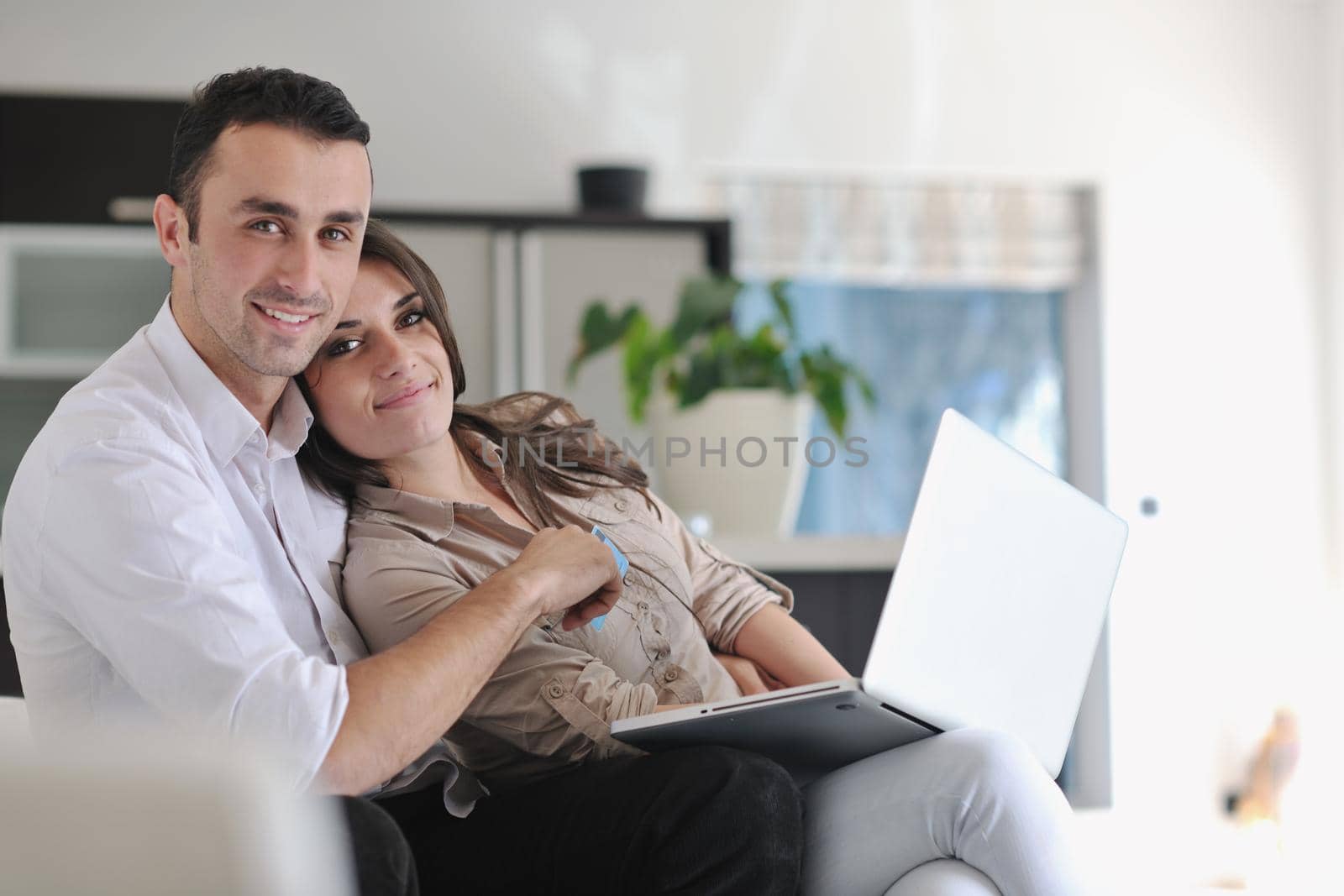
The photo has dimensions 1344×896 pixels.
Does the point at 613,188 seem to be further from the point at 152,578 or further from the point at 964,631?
the point at 152,578

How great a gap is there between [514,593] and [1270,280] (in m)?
3.80

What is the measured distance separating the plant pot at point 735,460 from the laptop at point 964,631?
45.0 inches

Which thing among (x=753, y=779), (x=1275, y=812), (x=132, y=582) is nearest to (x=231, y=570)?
(x=132, y=582)

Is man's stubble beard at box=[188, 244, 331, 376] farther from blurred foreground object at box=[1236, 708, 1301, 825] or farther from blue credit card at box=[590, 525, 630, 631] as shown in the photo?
blurred foreground object at box=[1236, 708, 1301, 825]

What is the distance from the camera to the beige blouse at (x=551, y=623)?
3.96 feet

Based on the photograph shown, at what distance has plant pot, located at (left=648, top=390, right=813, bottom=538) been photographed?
244 cm

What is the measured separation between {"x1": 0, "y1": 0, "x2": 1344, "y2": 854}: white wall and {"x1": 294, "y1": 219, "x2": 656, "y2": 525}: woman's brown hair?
7.91 feet

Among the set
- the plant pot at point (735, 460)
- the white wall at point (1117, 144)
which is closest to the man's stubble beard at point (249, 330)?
the plant pot at point (735, 460)

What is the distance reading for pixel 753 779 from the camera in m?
1.09

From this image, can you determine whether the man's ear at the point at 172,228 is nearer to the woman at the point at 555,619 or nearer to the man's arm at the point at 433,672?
the woman at the point at 555,619

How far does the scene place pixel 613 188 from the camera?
3.54 meters

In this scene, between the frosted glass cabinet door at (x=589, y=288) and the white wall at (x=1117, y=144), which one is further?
the white wall at (x=1117, y=144)

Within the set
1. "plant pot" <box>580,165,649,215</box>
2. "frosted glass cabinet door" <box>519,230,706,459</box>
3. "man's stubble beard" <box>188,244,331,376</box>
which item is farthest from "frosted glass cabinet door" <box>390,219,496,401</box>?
"man's stubble beard" <box>188,244,331,376</box>

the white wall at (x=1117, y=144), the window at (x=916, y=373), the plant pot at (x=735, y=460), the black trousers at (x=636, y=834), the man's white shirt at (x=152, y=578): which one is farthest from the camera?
the window at (x=916, y=373)
